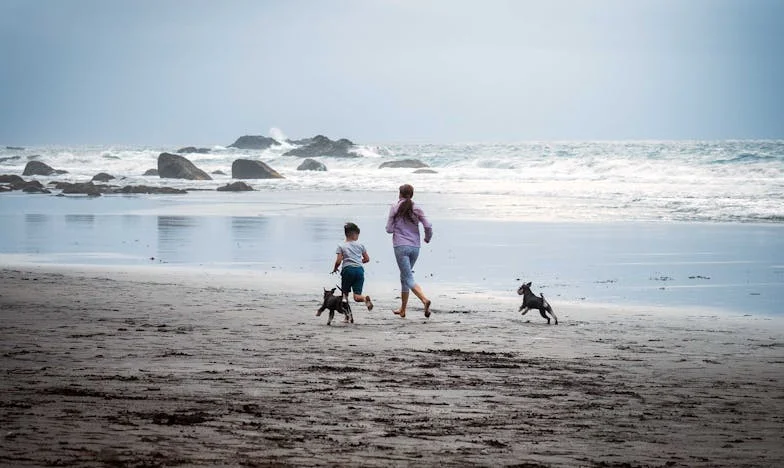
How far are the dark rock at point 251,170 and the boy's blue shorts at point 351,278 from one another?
48971 mm

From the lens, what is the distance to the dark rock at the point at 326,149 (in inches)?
3745

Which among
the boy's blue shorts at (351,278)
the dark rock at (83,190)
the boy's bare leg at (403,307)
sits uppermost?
the dark rock at (83,190)

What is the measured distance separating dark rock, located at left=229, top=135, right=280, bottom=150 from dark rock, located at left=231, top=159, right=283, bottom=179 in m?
57.8

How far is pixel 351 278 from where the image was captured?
→ 39.7ft

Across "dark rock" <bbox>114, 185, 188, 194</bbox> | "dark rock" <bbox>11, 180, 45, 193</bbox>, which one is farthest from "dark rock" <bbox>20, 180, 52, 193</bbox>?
"dark rock" <bbox>114, 185, 188, 194</bbox>

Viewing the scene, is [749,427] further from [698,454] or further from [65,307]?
[65,307]

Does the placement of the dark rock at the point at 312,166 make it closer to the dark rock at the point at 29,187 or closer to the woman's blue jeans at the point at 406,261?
the dark rock at the point at 29,187

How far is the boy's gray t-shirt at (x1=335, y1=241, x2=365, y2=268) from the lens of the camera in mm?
12078

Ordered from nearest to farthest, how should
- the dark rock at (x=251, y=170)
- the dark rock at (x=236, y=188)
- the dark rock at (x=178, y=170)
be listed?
the dark rock at (x=236, y=188) < the dark rock at (x=178, y=170) < the dark rock at (x=251, y=170)

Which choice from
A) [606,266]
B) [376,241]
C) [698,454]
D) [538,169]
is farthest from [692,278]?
[538,169]

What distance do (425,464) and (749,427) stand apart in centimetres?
232

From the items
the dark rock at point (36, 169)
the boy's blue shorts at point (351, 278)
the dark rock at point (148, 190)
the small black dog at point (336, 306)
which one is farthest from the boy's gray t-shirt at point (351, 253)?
the dark rock at point (36, 169)

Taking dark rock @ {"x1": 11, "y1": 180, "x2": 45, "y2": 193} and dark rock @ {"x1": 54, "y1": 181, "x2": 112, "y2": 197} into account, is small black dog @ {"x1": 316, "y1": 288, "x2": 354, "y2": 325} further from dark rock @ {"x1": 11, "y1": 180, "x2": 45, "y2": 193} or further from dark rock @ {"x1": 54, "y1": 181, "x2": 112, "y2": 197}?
dark rock @ {"x1": 11, "y1": 180, "x2": 45, "y2": 193}

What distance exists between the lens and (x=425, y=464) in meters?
5.52
